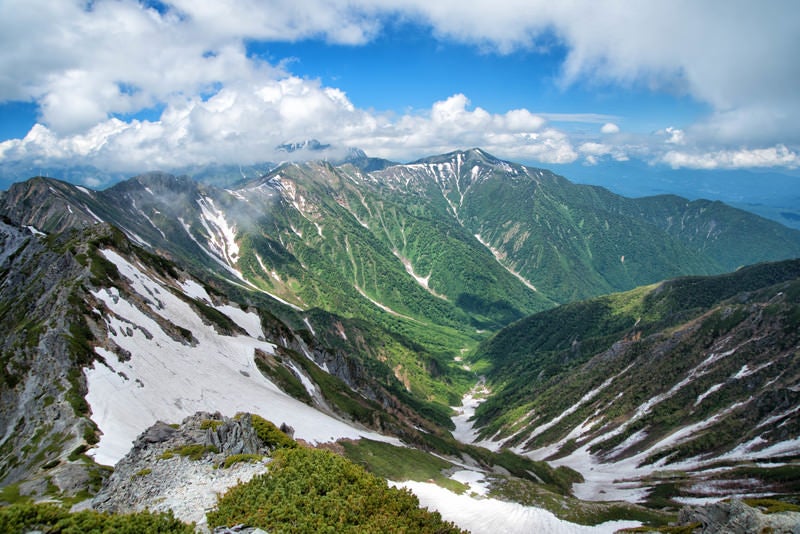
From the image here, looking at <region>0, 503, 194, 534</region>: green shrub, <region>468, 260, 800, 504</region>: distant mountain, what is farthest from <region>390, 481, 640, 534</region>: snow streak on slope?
<region>0, 503, 194, 534</region>: green shrub

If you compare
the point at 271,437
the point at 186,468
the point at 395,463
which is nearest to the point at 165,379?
the point at 271,437

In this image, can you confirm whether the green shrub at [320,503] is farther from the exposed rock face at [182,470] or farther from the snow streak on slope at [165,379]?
the snow streak on slope at [165,379]

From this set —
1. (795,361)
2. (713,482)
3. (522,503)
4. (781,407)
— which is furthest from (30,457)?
(795,361)

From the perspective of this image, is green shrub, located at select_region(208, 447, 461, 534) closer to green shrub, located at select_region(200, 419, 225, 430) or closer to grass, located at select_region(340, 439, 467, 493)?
green shrub, located at select_region(200, 419, 225, 430)

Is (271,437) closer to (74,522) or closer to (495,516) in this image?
(74,522)

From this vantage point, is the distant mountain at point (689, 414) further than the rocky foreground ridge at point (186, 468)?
Yes

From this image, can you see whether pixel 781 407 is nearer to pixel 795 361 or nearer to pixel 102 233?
pixel 795 361

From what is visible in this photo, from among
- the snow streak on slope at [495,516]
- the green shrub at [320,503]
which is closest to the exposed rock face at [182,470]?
the green shrub at [320,503]
